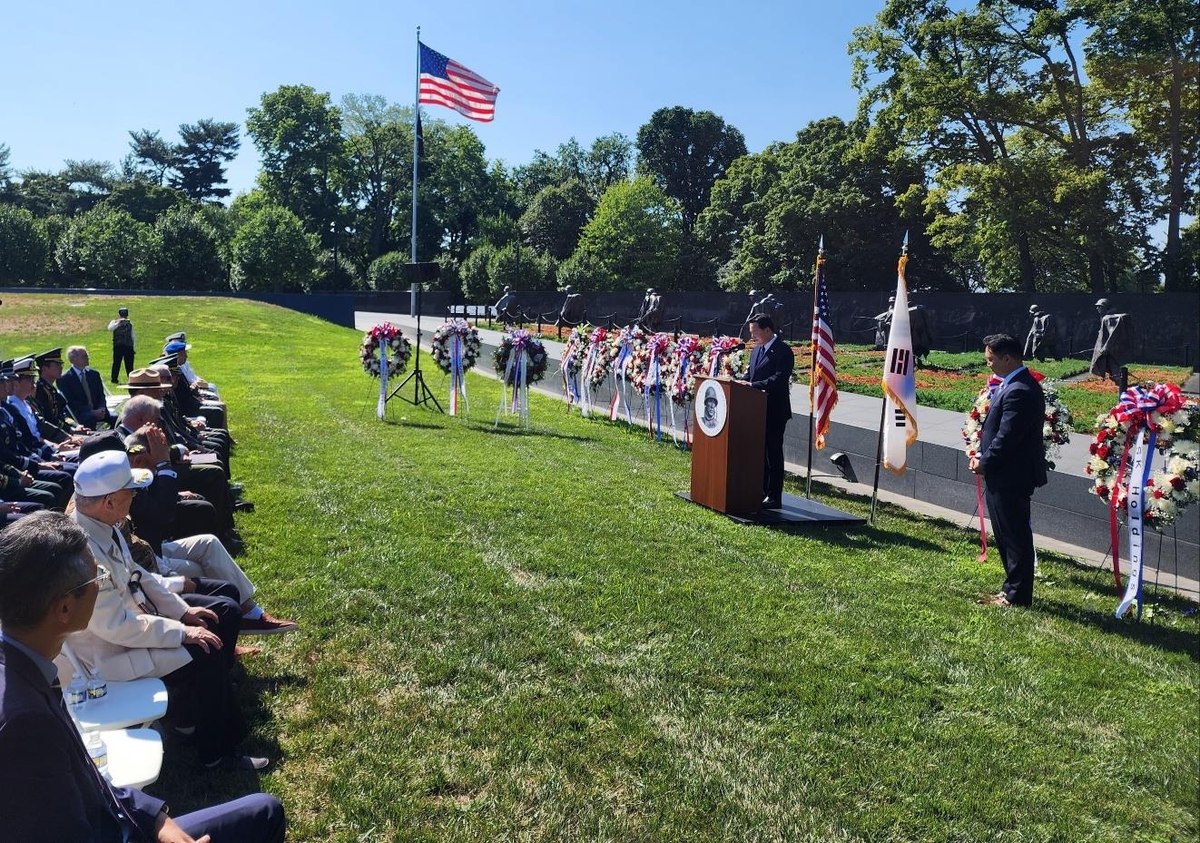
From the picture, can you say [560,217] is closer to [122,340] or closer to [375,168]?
[375,168]

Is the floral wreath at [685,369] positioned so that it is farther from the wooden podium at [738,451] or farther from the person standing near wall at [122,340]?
the person standing near wall at [122,340]

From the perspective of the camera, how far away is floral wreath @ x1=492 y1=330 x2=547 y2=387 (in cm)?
1398

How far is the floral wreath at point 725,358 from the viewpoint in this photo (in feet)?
37.1

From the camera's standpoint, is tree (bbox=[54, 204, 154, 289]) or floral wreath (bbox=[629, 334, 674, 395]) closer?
floral wreath (bbox=[629, 334, 674, 395])

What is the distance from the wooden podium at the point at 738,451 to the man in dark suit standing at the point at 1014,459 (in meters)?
2.46

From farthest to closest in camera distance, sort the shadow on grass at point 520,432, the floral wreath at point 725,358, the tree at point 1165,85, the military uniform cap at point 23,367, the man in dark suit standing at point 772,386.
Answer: the shadow on grass at point 520,432 < the floral wreath at point 725,358 < the man in dark suit standing at point 772,386 < the military uniform cap at point 23,367 < the tree at point 1165,85

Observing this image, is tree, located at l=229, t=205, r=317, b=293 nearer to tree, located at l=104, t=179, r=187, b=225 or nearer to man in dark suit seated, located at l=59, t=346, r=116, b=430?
tree, located at l=104, t=179, r=187, b=225

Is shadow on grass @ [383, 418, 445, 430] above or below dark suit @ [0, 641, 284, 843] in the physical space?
below

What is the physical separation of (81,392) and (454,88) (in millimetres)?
18066

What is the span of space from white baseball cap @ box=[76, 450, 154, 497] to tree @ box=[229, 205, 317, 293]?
4510 cm

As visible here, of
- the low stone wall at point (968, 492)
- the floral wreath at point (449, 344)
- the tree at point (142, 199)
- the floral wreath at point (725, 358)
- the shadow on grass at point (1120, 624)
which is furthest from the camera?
the tree at point (142, 199)

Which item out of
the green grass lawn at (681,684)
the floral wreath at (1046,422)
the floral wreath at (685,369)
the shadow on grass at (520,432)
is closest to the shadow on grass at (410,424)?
the shadow on grass at (520,432)

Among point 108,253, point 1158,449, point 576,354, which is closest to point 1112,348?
point 576,354

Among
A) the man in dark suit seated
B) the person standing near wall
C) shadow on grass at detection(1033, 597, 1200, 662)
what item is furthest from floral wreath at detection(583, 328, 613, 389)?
the person standing near wall
